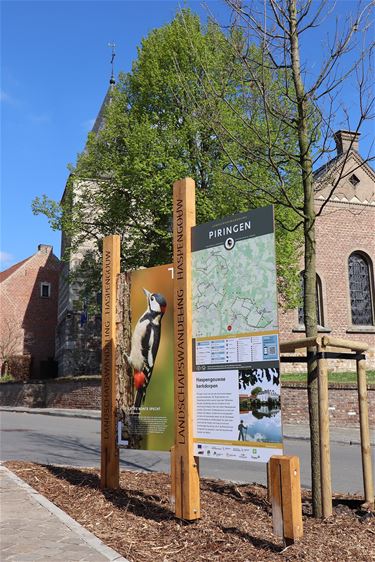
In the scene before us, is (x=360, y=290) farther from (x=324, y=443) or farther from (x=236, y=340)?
(x=236, y=340)

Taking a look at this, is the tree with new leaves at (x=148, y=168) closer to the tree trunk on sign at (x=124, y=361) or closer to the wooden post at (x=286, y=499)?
the tree trunk on sign at (x=124, y=361)

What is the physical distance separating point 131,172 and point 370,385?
1105cm


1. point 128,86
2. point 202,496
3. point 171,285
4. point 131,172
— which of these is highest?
point 128,86

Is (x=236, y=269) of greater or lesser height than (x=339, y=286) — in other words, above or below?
below

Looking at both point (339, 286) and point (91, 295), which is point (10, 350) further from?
point (339, 286)

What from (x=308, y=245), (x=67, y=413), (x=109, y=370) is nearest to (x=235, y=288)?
(x=308, y=245)

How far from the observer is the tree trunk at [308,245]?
541cm

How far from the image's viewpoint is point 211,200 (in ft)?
63.2

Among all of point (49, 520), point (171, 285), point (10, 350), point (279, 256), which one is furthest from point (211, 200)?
point (10, 350)

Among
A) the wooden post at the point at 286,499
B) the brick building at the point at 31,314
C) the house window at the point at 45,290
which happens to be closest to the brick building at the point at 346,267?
the brick building at the point at 31,314

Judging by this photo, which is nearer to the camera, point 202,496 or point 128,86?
point 202,496

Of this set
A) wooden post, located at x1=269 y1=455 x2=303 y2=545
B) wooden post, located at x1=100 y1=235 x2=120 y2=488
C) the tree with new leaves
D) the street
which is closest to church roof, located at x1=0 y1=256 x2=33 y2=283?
the tree with new leaves

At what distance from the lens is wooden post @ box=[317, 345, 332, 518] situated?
509 centimetres

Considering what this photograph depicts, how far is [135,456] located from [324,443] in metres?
6.65
